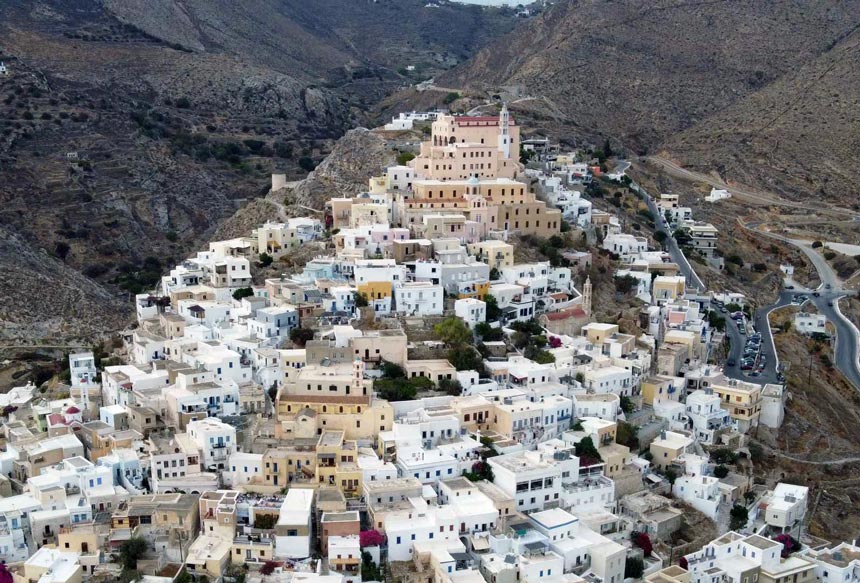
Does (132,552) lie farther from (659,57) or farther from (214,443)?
(659,57)

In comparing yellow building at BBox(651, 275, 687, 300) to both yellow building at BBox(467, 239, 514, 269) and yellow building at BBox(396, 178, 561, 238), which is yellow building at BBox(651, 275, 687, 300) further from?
yellow building at BBox(467, 239, 514, 269)

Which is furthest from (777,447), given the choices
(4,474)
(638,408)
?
(4,474)

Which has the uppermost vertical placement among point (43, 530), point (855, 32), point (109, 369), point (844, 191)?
point (855, 32)

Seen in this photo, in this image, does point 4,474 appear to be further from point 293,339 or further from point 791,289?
point 791,289

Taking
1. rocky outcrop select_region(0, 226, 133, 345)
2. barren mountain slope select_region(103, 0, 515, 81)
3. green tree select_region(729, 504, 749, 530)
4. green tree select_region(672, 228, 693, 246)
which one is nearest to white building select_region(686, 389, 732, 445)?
green tree select_region(729, 504, 749, 530)

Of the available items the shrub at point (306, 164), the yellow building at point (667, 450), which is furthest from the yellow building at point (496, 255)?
the shrub at point (306, 164)

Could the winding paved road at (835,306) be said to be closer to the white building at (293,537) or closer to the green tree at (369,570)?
the green tree at (369,570)
